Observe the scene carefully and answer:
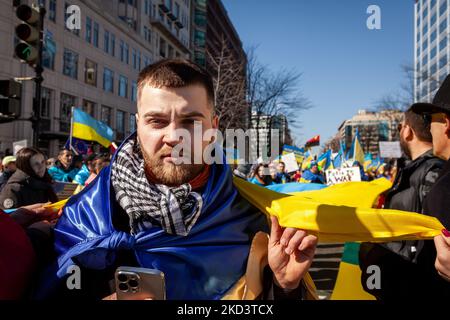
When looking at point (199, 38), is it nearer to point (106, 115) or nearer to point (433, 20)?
point (106, 115)

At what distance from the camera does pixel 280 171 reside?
435 inches

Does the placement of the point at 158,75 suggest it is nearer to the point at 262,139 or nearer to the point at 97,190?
the point at 97,190

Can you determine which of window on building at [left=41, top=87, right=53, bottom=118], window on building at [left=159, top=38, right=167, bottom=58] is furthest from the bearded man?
window on building at [left=159, top=38, right=167, bottom=58]

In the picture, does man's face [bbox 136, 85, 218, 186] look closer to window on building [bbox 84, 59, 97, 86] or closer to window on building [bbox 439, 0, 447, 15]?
window on building [bbox 84, 59, 97, 86]

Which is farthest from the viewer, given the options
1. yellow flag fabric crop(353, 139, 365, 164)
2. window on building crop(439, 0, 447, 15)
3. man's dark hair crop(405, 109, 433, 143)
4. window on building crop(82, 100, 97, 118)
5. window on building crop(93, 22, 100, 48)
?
window on building crop(439, 0, 447, 15)

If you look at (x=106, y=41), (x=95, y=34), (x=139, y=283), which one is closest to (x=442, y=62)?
(x=106, y=41)

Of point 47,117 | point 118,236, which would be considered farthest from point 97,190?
point 47,117

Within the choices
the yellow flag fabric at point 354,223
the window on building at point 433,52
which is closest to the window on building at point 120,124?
the yellow flag fabric at point 354,223

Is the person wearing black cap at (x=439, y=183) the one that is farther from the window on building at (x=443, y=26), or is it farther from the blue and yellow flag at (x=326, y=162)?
the window on building at (x=443, y=26)

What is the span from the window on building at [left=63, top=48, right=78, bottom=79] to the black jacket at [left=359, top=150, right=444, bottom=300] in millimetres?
27516

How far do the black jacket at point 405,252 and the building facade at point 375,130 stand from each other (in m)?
4.26

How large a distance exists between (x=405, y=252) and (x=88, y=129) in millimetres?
8577

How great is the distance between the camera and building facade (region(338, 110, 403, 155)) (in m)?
38.1

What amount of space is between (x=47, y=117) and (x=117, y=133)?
9439 millimetres
